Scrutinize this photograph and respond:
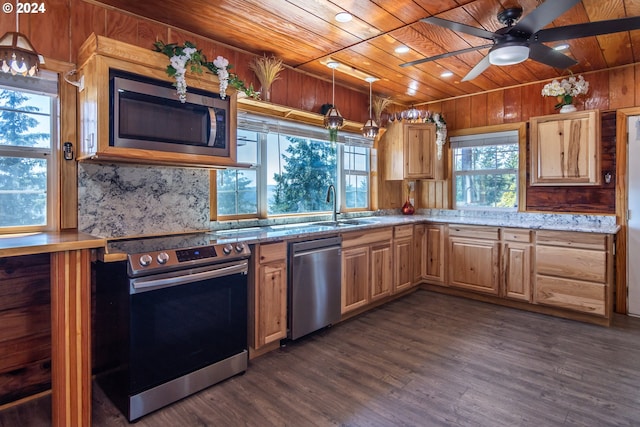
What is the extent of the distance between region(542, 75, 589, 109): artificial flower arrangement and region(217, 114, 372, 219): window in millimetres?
2118

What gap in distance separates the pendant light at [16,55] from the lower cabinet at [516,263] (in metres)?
4.20

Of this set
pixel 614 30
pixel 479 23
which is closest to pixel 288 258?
pixel 479 23

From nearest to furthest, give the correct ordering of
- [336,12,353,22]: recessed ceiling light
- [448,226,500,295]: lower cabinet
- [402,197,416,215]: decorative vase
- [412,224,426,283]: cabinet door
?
[336,12,353,22]: recessed ceiling light
[448,226,500,295]: lower cabinet
[412,224,426,283]: cabinet door
[402,197,416,215]: decorative vase

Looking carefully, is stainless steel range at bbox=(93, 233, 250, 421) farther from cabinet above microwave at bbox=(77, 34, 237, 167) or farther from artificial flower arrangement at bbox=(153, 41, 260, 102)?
artificial flower arrangement at bbox=(153, 41, 260, 102)

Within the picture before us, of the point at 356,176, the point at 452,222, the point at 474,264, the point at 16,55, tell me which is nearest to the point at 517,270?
the point at 474,264

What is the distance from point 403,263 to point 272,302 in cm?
199


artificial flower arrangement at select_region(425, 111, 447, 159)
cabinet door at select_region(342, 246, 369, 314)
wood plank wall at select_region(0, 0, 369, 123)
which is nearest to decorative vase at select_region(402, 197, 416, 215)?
artificial flower arrangement at select_region(425, 111, 447, 159)

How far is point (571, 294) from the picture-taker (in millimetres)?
3562

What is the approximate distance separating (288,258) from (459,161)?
126 inches

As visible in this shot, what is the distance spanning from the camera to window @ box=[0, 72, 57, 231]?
218 centimetres

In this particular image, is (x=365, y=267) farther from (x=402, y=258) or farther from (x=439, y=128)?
(x=439, y=128)

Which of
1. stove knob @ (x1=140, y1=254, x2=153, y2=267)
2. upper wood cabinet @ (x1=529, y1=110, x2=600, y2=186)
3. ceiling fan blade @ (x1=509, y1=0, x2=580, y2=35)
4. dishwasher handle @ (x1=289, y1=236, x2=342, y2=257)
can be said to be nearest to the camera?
ceiling fan blade @ (x1=509, y1=0, x2=580, y2=35)

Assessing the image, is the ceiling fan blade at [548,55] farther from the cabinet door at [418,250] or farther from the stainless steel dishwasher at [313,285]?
the cabinet door at [418,250]

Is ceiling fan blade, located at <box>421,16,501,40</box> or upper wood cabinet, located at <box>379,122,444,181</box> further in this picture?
upper wood cabinet, located at <box>379,122,444,181</box>
